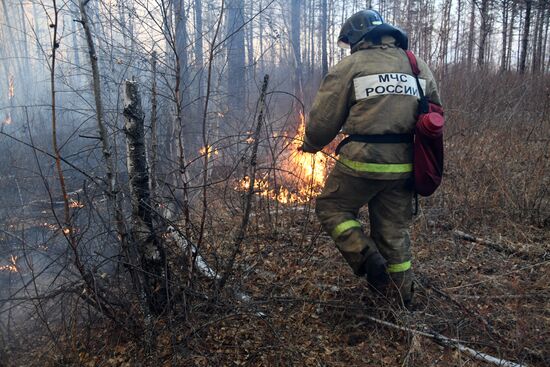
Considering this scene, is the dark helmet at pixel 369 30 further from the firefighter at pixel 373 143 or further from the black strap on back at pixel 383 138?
the black strap on back at pixel 383 138

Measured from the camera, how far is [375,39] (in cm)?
278

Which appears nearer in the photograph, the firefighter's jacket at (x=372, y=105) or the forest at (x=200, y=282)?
the forest at (x=200, y=282)

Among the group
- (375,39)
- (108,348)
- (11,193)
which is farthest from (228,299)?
(11,193)

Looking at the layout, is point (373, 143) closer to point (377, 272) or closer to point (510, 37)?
point (377, 272)

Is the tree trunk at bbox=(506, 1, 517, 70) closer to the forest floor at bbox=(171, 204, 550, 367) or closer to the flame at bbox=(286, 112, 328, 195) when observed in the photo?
the flame at bbox=(286, 112, 328, 195)

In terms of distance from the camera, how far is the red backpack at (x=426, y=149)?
8.55ft

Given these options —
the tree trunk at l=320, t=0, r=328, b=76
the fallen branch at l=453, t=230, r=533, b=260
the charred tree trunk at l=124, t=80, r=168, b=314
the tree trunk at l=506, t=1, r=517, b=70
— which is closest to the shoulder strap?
the charred tree trunk at l=124, t=80, r=168, b=314

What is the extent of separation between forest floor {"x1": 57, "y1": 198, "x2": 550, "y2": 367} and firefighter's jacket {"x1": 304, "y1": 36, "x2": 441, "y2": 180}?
3.25ft

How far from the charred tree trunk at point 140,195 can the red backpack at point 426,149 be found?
1.84m

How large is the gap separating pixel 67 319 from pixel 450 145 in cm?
612

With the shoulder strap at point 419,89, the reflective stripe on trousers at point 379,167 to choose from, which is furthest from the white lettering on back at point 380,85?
the reflective stripe on trousers at point 379,167

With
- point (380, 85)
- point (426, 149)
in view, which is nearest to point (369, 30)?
point (380, 85)

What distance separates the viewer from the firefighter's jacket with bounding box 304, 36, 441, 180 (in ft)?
8.63

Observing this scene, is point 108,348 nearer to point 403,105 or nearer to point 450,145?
point 403,105
